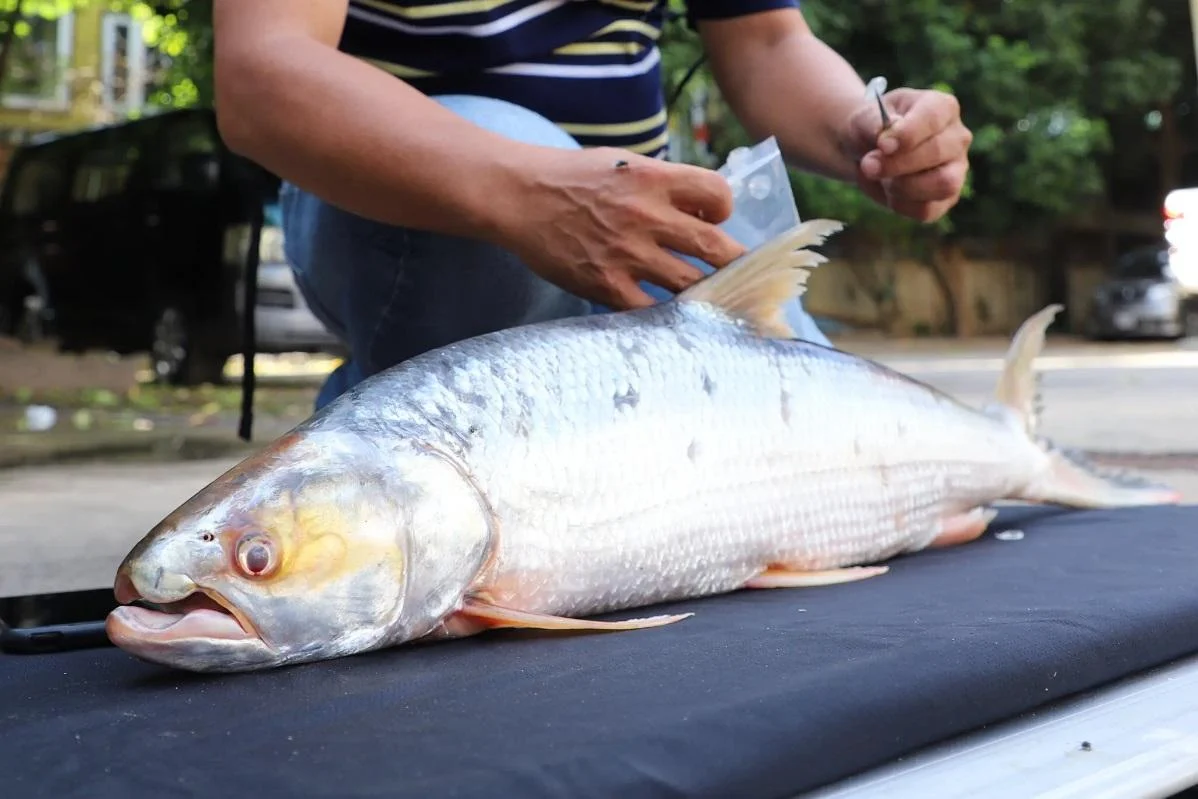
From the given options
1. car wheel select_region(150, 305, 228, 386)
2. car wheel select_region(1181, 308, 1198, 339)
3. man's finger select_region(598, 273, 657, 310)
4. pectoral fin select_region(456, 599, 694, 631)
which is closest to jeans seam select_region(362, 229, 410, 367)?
man's finger select_region(598, 273, 657, 310)

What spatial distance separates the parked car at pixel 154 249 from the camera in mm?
8266

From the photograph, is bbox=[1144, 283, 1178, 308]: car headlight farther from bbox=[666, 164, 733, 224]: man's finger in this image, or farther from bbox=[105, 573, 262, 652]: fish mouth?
bbox=[105, 573, 262, 652]: fish mouth

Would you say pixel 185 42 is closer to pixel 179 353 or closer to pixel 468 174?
pixel 179 353

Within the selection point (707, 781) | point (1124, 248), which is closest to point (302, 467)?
point (707, 781)

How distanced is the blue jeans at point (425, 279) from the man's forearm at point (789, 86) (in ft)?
1.61

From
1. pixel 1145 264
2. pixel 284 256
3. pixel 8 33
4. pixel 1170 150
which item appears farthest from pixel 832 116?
pixel 1170 150

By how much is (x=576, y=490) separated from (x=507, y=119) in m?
0.68

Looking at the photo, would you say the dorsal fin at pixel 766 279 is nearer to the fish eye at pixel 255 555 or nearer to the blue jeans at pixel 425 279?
the blue jeans at pixel 425 279

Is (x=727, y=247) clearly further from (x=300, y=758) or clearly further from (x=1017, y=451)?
(x=300, y=758)

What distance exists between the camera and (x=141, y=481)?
13.9ft

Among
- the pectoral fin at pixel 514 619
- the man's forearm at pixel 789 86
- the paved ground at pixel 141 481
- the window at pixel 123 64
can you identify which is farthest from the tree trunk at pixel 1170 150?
the pectoral fin at pixel 514 619

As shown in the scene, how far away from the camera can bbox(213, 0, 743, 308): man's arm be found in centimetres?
137

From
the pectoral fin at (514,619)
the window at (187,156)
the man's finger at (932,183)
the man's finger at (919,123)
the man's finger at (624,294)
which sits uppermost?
the man's finger at (919,123)

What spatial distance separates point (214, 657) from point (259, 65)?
71 cm
